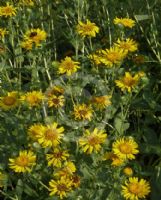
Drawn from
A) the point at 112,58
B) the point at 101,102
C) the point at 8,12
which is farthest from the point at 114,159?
the point at 8,12

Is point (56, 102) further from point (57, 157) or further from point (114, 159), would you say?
point (114, 159)

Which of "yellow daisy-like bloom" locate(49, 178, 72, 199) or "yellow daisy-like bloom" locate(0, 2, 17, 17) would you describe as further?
"yellow daisy-like bloom" locate(0, 2, 17, 17)

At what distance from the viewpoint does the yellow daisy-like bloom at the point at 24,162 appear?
197 cm

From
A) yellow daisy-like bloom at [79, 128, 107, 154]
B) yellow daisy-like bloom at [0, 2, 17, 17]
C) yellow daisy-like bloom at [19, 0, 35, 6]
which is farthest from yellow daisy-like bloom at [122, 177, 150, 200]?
yellow daisy-like bloom at [19, 0, 35, 6]

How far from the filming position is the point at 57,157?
1969 millimetres

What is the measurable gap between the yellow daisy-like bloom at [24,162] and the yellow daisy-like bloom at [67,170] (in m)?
0.11

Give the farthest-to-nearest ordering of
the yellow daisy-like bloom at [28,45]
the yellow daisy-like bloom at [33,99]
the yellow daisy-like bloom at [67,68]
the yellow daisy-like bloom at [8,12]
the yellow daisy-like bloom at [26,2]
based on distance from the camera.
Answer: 1. the yellow daisy-like bloom at [26,2]
2. the yellow daisy-like bloom at [8,12]
3. the yellow daisy-like bloom at [28,45]
4. the yellow daisy-like bloom at [67,68]
5. the yellow daisy-like bloom at [33,99]

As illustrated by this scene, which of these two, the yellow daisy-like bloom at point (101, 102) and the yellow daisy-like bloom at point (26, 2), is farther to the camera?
the yellow daisy-like bloom at point (26, 2)

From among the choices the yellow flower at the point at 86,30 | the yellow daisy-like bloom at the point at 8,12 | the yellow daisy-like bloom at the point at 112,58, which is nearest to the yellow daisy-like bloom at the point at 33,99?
the yellow daisy-like bloom at the point at 112,58

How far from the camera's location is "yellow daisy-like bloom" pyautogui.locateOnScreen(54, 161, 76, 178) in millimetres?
1946

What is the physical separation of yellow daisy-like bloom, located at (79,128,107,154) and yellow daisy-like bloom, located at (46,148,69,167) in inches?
3.0

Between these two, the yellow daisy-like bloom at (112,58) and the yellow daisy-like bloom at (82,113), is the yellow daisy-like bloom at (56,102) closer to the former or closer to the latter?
the yellow daisy-like bloom at (82,113)

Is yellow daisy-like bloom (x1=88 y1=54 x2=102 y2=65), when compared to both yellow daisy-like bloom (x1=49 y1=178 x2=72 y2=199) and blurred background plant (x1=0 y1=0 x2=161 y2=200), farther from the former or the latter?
yellow daisy-like bloom (x1=49 y1=178 x2=72 y2=199)

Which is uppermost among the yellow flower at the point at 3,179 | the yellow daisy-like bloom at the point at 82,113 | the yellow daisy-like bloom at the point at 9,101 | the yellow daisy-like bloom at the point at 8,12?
the yellow daisy-like bloom at the point at 8,12
